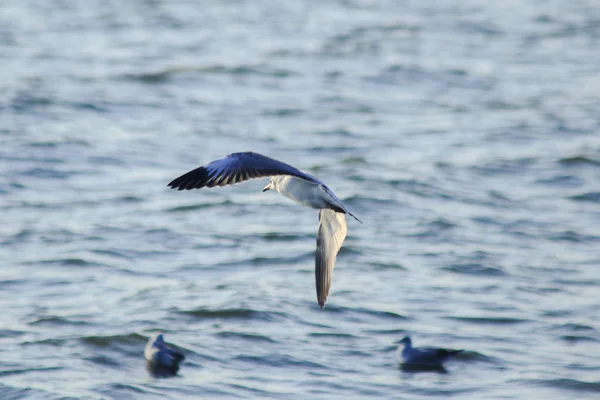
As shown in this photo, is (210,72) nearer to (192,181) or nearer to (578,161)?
(578,161)

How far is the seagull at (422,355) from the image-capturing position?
7555 mm

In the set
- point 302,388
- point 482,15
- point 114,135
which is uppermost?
point 482,15

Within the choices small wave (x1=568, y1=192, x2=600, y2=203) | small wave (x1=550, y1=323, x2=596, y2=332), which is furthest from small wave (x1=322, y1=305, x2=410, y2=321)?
small wave (x1=568, y1=192, x2=600, y2=203)

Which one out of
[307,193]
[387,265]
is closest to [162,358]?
[307,193]

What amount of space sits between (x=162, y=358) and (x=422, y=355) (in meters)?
1.78

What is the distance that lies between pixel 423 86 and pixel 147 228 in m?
7.15

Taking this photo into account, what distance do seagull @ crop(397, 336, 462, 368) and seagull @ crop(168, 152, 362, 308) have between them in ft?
3.13

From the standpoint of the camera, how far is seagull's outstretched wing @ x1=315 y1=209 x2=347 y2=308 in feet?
22.8

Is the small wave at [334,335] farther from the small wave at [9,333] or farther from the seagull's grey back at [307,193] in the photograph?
the seagull's grey back at [307,193]

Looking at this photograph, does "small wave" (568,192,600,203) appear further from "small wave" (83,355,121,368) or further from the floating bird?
"small wave" (83,355,121,368)

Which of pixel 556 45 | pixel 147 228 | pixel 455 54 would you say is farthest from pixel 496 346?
pixel 556 45

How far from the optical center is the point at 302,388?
24.2 feet

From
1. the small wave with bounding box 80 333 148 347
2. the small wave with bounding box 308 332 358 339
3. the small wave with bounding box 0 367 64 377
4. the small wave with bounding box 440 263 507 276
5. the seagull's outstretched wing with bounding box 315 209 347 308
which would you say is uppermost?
the seagull's outstretched wing with bounding box 315 209 347 308

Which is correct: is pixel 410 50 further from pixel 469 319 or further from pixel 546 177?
pixel 469 319
